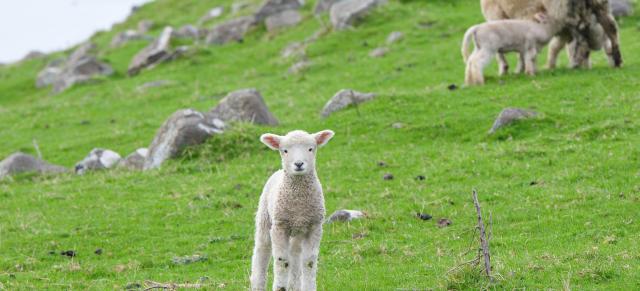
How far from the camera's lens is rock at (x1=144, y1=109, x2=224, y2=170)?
21109 mm

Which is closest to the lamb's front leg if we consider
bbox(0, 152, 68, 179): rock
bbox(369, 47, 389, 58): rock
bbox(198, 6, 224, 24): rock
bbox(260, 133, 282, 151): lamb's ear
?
bbox(260, 133, 282, 151): lamb's ear

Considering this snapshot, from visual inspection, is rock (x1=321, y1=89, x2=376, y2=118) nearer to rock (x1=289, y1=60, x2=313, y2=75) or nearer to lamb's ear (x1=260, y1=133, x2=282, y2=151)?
rock (x1=289, y1=60, x2=313, y2=75)

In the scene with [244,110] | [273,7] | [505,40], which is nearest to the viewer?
[505,40]

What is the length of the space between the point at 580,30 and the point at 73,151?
13.6 meters

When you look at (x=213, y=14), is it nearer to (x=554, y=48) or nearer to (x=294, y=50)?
(x=294, y=50)

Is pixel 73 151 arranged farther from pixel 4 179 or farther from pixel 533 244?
pixel 533 244

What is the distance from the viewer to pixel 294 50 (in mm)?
35750

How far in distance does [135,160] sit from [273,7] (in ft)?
72.1

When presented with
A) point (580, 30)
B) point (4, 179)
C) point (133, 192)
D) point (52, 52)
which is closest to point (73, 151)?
point (4, 179)

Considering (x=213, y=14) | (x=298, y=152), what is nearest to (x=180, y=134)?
(x=298, y=152)

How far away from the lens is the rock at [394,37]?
33.6 m

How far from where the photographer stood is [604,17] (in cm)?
2361

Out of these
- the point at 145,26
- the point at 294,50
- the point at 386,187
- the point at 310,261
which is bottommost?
the point at 145,26

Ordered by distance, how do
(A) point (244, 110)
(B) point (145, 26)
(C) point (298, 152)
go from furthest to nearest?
1. (B) point (145, 26)
2. (A) point (244, 110)
3. (C) point (298, 152)
